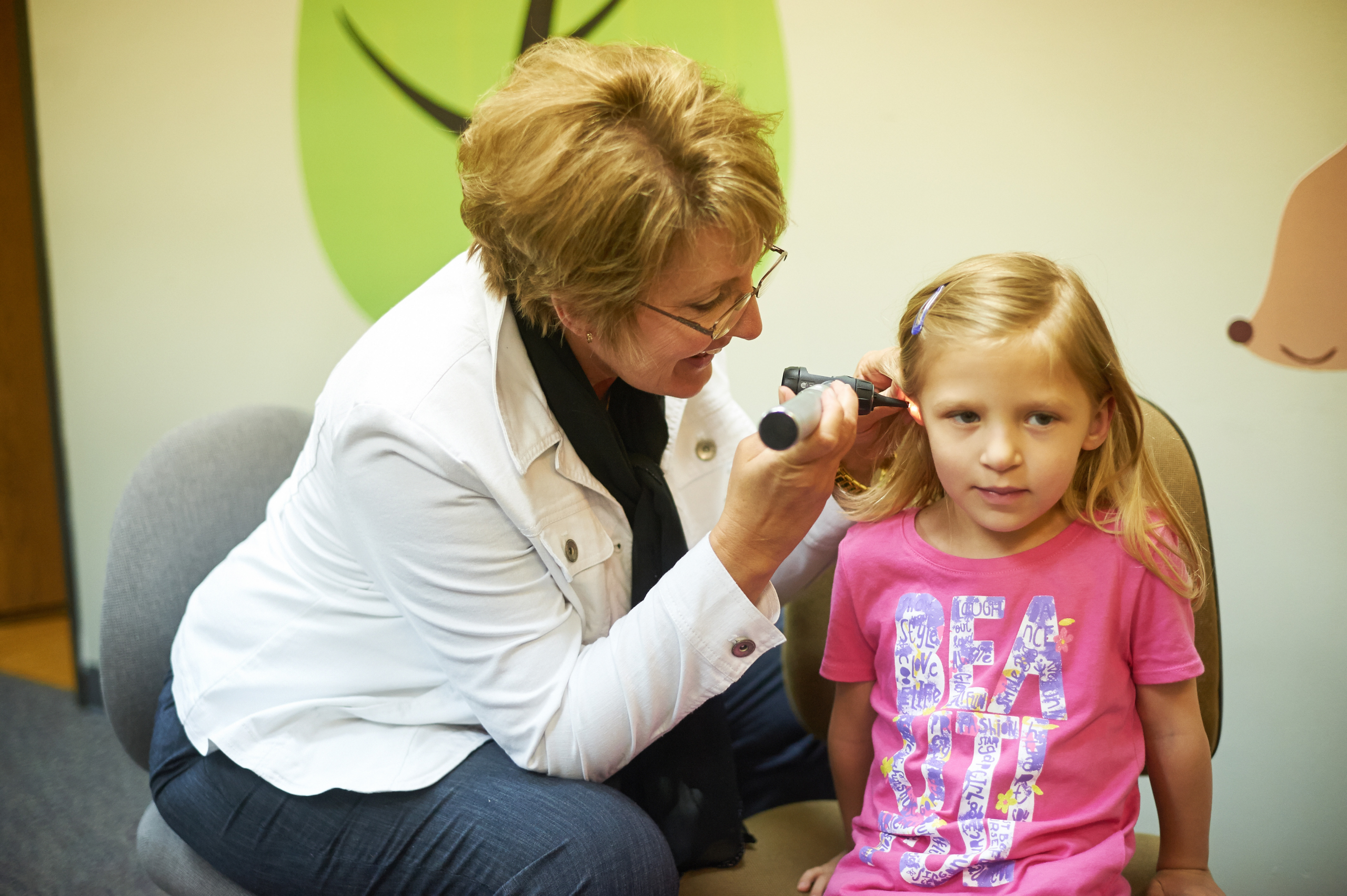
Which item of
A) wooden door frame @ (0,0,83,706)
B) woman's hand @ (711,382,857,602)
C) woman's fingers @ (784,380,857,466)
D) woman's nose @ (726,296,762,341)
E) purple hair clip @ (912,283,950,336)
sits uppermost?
purple hair clip @ (912,283,950,336)

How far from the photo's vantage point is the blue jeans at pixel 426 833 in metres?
0.97

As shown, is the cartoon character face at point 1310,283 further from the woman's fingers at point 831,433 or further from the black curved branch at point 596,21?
the black curved branch at point 596,21

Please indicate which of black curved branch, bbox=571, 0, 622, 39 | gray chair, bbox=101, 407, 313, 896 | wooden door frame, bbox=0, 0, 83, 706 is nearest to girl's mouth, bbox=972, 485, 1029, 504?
gray chair, bbox=101, 407, 313, 896

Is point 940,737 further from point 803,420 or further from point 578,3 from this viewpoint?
point 578,3

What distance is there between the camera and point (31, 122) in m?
2.56

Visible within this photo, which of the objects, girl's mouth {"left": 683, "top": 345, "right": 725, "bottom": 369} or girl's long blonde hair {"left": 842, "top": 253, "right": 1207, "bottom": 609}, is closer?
girl's long blonde hair {"left": 842, "top": 253, "right": 1207, "bottom": 609}

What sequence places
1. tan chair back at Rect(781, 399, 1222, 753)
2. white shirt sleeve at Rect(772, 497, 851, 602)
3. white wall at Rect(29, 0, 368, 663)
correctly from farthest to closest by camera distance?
white wall at Rect(29, 0, 368, 663), white shirt sleeve at Rect(772, 497, 851, 602), tan chair back at Rect(781, 399, 1222, 753)

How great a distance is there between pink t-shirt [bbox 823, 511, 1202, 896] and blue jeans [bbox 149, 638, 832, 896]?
265mm

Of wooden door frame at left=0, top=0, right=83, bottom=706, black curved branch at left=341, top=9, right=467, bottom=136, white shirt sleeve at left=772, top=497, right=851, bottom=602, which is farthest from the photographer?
wooden door frame at left=0, top=0, right=83, bottom=706

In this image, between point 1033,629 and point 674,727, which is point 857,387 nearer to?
point 1033,629

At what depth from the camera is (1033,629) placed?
0.97 meters

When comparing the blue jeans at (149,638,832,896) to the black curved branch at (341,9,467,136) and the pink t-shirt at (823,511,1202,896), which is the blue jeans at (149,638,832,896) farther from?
the black curved branch at (341,9,467,136)

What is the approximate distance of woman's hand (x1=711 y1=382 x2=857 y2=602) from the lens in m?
0.94

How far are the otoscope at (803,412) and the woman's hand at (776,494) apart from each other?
1 centimetres
